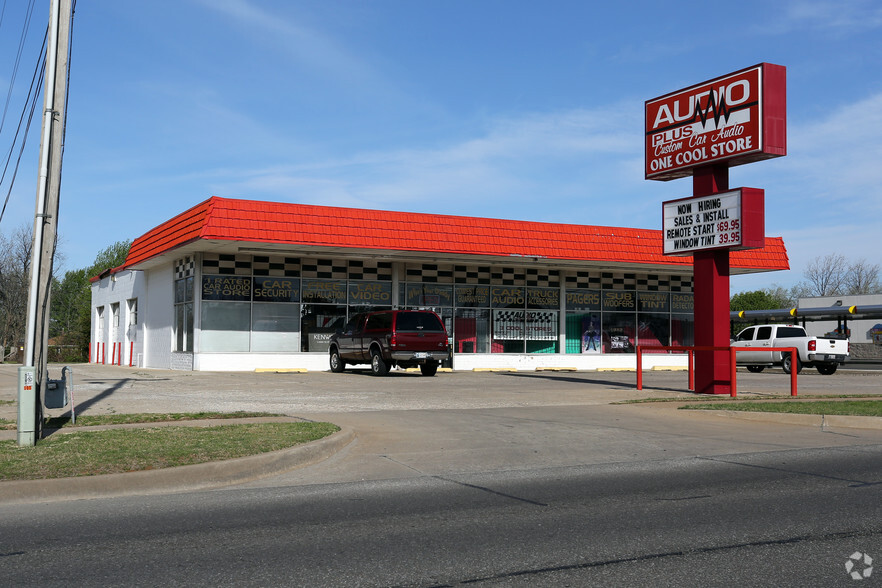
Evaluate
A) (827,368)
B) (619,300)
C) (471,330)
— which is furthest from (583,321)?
(827,368)

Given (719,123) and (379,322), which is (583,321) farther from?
(719,123)

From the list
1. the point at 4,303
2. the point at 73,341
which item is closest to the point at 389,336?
the point at 4,303

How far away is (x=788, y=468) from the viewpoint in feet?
31.4

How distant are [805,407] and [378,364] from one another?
14.1m

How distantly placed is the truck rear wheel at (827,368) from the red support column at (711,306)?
1578cm

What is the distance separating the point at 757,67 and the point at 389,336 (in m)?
12.7

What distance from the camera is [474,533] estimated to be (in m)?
6.41

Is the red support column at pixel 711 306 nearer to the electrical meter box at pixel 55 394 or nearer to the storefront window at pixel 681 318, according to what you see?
the electrical meter box at pixel 55 394

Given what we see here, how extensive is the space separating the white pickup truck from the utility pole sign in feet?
39.2

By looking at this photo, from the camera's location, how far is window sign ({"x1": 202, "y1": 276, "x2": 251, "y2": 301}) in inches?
1136

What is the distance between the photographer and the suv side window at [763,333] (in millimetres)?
34375

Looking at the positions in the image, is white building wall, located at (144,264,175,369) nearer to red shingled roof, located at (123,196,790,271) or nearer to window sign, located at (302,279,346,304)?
red shingled roof, located at (123,196,790,271)

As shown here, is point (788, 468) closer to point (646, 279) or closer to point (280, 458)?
point (280, 458)

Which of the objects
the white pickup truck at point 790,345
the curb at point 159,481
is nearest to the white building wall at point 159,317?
the white pickup truck at point 790,345
